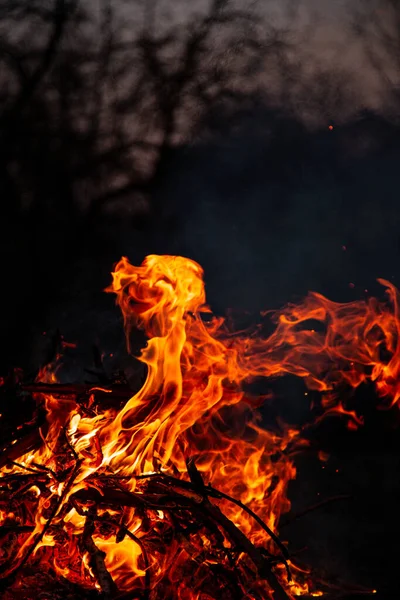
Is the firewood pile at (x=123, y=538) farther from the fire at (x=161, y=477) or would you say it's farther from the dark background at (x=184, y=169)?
the dark background at (x=184, y=169)

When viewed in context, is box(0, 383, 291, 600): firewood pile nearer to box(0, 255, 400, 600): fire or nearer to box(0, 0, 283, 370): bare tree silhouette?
box(0, 255, 400, 600): fire

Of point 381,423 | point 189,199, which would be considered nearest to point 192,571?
point 381,423

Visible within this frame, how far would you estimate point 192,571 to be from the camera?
299 centimetres

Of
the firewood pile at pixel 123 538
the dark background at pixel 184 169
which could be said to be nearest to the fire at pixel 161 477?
the firewood pile at pixel 123 538

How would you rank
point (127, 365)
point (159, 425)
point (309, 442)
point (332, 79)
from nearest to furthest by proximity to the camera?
1. point (159, 425)
2. point (309, 442)
3. point (127, 365)
4. point (332, 79)

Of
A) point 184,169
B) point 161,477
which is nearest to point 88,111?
point 184,169

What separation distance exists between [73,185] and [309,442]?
220 inches

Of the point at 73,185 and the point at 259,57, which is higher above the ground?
the point at 259,57

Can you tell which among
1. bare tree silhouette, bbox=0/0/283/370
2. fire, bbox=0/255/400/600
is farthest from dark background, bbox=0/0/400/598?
fire, bbox=0/255/400/600

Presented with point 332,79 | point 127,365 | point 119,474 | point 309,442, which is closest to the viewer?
point 119,474

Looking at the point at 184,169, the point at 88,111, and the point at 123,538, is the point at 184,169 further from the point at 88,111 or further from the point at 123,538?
the point at 123,538

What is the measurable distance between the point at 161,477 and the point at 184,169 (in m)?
7.42

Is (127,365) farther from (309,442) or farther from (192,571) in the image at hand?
(192,571)

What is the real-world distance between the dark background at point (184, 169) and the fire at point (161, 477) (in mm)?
4710
